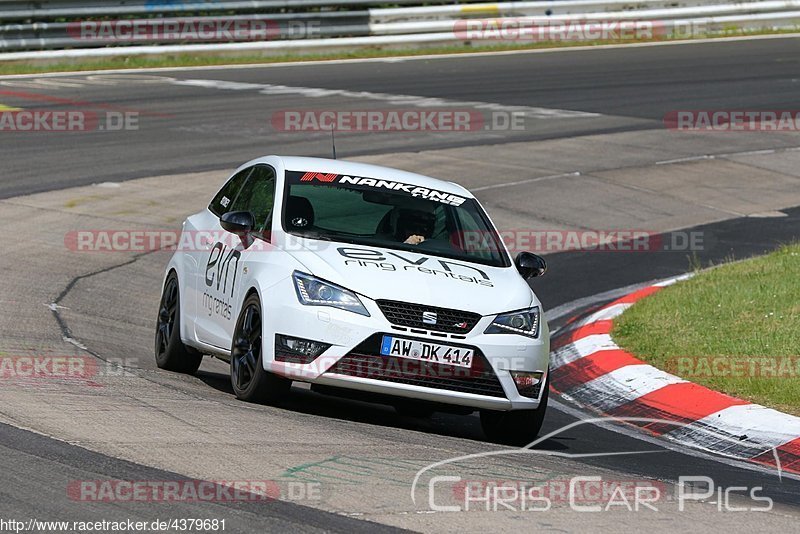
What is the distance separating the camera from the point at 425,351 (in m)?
7.76

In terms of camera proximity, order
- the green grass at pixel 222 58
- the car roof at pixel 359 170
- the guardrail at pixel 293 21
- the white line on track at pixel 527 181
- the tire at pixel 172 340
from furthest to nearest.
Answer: the guardrail at pixel 293 21
the green grass at pixel 222 58
the white line on track at pixel 527 181
the tire at pixel 172 340
the car roof at pixel 359 170

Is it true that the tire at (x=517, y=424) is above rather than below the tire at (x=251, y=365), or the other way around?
below

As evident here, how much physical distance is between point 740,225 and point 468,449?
9.82 m

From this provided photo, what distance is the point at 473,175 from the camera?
18.3 m

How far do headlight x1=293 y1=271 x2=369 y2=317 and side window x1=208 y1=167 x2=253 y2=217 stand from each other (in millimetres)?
1891

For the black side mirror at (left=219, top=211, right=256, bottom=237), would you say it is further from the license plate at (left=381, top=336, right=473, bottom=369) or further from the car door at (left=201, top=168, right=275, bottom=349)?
the license plate at (left=381, top=336, right=473, bottom=369)

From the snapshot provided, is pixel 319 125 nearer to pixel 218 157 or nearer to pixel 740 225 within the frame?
pixel 218 157

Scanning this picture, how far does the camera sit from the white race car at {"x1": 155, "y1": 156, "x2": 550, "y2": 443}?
25.5 feet

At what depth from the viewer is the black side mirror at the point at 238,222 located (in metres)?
8.70

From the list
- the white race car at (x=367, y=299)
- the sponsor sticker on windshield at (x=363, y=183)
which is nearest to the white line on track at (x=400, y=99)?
the white race car at (x=367, y=299)

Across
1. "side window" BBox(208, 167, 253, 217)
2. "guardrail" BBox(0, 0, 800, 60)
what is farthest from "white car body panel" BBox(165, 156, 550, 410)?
"guardrail" BBox(0, 0, 800, 60)

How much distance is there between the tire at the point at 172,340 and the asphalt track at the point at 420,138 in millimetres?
260

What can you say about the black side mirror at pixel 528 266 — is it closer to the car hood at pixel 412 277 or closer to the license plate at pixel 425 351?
the car hood at pixel 412 277

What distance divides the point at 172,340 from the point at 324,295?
2.08m
